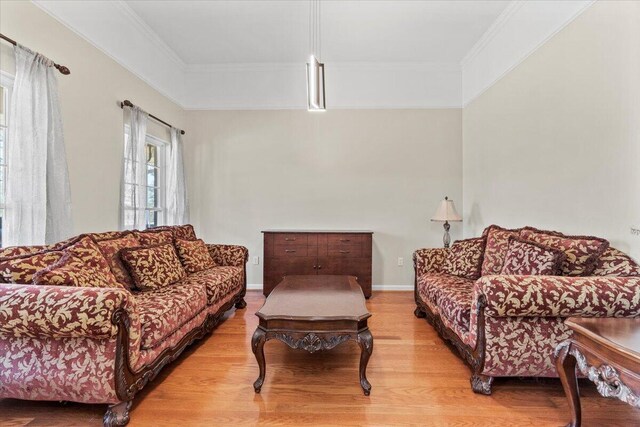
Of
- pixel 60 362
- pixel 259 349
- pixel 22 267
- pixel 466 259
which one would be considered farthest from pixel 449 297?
pixel 22 267

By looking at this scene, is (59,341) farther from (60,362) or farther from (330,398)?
(330,398)

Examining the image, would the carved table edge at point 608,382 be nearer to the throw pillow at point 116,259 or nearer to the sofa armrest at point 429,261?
the sofa armrest at point 429,261

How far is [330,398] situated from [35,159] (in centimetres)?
254

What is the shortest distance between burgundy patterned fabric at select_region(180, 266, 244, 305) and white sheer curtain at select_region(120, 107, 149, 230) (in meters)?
0.98

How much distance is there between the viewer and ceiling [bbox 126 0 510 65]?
3.19 metres

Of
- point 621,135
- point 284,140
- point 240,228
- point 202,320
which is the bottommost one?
point 202,320

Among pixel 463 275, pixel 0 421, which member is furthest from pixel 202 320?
pixel 463 275

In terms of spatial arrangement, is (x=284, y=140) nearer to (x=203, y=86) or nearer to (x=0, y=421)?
(x=203, y=86)

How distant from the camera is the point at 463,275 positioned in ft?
9.89

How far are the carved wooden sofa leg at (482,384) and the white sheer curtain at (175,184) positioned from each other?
3754mm

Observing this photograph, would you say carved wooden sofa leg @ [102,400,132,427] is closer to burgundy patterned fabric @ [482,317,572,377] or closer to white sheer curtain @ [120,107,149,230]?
white sheer curtain @ [120,107,149,230]

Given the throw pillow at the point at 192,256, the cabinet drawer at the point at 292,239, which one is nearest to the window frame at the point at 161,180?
the throw pillow at the point at 192,256

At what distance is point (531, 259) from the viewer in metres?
2.23

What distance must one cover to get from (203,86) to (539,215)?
14.7ft
